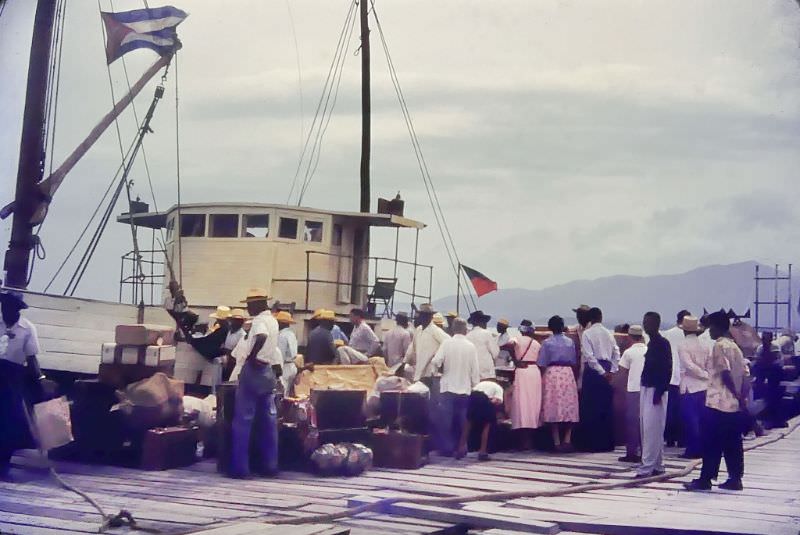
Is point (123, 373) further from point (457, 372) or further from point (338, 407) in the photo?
point (457, 372)

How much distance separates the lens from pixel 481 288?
630 inches

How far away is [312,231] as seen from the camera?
55.6 feet

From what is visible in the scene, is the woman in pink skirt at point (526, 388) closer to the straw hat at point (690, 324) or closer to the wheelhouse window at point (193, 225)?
the straw hat at point (690, 324)

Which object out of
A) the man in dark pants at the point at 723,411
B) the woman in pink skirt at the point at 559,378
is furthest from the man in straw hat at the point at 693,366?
the man in dark pants at the point at 723,411

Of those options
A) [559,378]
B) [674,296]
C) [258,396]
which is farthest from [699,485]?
[674,296]

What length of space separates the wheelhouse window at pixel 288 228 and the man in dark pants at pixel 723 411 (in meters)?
9.07

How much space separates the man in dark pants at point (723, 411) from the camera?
8609 millimetres

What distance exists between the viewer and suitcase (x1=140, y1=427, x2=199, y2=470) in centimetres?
916

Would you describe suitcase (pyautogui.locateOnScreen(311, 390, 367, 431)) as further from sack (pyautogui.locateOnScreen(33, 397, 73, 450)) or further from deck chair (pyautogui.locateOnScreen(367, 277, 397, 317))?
deck chair (pyautogui.locateOnScreen(367, 277, 397, 317))

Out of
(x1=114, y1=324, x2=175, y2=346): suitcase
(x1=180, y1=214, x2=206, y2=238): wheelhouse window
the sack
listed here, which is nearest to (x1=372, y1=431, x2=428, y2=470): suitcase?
(x1=114, y1=324, x2=175, y2=346): suitcase

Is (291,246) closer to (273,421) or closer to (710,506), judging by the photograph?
(273,421)

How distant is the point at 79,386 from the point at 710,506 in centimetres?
577

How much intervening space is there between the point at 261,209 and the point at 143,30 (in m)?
4.39

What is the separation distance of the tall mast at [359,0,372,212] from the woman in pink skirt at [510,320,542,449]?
7765 mm
